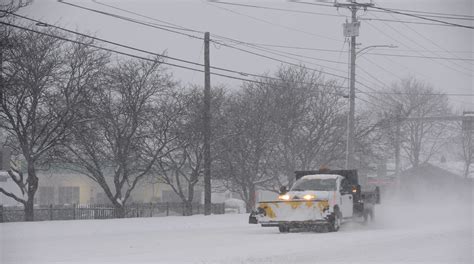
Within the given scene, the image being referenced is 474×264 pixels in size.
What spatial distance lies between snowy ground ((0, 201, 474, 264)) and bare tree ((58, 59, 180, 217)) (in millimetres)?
12121

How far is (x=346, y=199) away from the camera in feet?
75.5

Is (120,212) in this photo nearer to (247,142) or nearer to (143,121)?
(143,121)

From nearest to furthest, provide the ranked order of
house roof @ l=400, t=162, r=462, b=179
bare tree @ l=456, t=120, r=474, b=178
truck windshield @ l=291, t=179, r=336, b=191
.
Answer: truck windshield @ l=291, t=179, r=336, b=191
bare tree @ l=456, t=120, r=474, b=178
house roof @ l=400, t=162, r=462, b=179

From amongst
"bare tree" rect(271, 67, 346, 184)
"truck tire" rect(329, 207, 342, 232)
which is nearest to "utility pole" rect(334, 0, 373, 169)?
"bare tree" rect(271, 67, 346, 184)

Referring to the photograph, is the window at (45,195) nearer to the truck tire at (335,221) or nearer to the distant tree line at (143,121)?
the distant tree line at (143,121)

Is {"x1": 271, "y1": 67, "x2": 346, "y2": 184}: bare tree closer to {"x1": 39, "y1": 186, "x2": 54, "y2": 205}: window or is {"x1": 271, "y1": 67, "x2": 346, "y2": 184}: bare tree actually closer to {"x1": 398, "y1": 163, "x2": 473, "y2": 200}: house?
{"x1": 39, "y1": 186, "x2": 54, "y2": 205}: window

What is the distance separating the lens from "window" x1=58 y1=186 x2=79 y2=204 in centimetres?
7381

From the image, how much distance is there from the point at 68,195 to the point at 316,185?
5517cm

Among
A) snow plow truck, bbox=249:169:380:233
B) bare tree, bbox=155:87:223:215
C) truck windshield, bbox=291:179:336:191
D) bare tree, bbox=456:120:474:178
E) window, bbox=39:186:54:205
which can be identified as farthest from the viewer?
bare tree, bbox=456:120:474:178

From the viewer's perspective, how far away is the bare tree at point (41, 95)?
3108 centimetres

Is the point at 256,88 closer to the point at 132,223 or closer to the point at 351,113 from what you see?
the point at 351,113

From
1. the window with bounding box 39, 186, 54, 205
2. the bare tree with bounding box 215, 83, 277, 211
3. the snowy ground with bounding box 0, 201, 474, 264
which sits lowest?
the window with bounding box 39, 186, 54, 205

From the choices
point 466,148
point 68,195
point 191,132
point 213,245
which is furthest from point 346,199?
point 466,148

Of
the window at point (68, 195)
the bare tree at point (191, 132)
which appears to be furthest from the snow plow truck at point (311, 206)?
the window at point (68, 195)
